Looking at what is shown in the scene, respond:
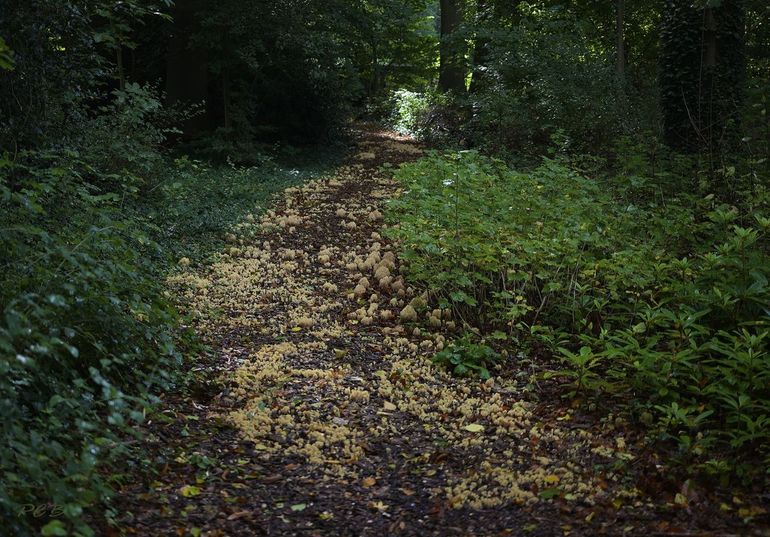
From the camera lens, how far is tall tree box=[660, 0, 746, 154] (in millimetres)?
9484

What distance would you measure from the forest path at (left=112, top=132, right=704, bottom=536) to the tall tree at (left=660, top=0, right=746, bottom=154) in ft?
19.6

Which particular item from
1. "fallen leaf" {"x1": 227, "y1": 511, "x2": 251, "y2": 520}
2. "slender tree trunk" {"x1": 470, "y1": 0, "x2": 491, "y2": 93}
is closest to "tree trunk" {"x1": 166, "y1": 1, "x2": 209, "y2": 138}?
"slender tree trunk" {"x1": 470, "y1": 0, "x2": 491, "y2": 93}

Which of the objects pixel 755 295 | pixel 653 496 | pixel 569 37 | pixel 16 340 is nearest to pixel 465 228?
pixel 755 295

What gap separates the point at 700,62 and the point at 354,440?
8.38 meters

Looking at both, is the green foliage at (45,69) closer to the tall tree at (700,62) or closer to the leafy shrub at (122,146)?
the leafy shrub at (122,146)

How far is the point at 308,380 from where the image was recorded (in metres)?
4.66

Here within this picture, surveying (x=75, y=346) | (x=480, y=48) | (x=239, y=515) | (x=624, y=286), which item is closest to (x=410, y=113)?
(x=480, y=48)

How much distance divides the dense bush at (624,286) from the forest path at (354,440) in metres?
0.41

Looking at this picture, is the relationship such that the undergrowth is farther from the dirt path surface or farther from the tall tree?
the tall tree

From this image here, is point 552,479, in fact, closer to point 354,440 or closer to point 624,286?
point 354,440

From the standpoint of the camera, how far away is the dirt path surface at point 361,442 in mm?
3074

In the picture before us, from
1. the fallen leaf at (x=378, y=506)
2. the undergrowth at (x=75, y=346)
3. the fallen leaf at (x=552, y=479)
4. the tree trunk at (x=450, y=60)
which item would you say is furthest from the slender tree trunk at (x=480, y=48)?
the fallen leaf at (x=378, y=506)

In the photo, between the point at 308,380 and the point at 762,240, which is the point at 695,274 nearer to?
the point at 762,240

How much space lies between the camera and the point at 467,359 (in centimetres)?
496
